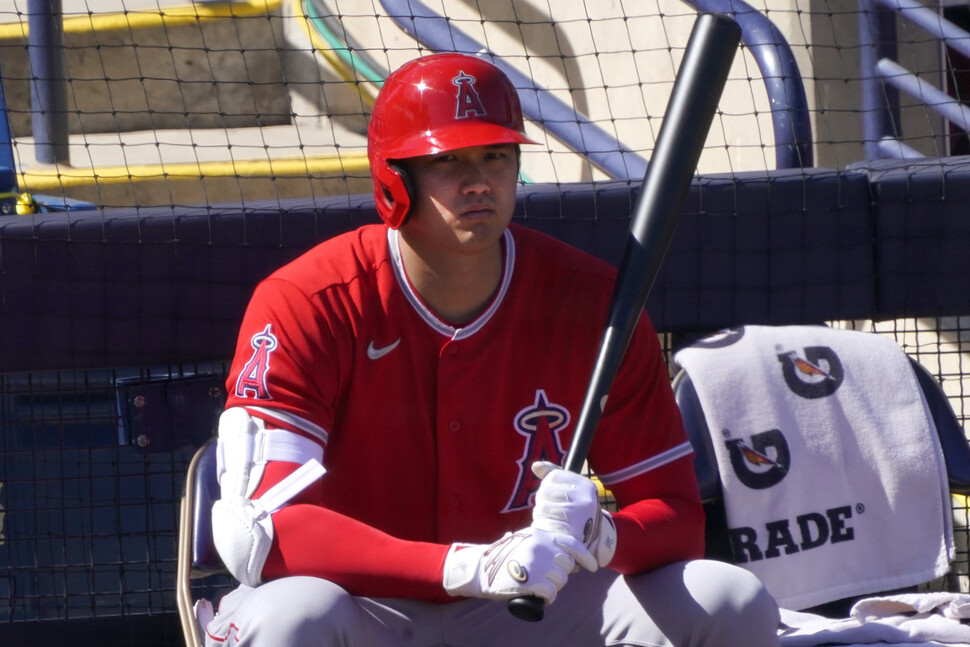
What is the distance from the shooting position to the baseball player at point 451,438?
1.77 meters

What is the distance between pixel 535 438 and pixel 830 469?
782 millimetres

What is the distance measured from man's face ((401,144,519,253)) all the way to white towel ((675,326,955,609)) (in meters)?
0.72

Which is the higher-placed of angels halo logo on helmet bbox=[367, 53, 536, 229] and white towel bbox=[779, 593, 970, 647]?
angels halo logo on helmet bbox=[367, 53, 536, 229]

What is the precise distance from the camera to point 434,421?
1974mm

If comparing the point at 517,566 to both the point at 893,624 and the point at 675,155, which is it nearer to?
the point at 675,155

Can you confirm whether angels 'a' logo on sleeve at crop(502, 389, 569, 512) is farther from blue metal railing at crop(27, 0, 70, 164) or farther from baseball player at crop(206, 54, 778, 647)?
blue metal railing at crop(27, 0, 70, 164)

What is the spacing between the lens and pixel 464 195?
1.91 meters

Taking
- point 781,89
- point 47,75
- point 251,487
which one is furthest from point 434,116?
point 47,75

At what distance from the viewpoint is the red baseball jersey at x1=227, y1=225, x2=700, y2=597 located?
1945mm

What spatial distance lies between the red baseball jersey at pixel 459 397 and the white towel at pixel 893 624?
0.42 metres

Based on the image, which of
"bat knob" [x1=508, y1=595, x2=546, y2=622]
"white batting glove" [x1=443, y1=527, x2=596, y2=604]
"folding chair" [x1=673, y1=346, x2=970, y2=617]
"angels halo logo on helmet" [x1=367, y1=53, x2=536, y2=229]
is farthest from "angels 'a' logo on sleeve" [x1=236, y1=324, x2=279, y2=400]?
"folding chair" [x1=673, y1=346, x2=970, y2=617]

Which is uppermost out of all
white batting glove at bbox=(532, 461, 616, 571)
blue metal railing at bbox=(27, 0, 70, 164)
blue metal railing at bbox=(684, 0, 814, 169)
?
blue metal railing at bbox=(27, 0, 70, 164)

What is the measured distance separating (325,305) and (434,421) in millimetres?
255

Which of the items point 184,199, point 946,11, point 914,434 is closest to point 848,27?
point 946,11
